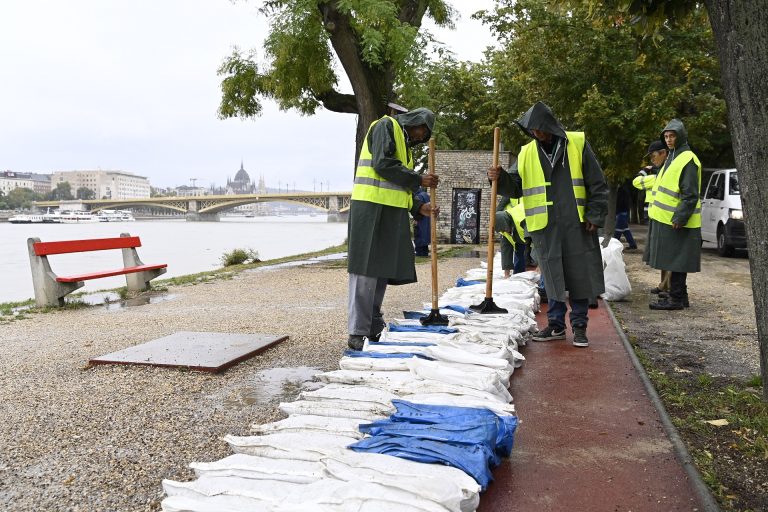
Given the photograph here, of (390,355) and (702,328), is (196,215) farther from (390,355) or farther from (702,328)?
(390,355)

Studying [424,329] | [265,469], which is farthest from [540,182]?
[265,469]

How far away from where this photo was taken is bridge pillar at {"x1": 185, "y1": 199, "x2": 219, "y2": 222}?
65.2 m

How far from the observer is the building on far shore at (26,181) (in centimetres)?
12744

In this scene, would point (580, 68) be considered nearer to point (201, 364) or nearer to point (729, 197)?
point (729, 197)

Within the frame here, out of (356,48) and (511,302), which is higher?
(356,48)

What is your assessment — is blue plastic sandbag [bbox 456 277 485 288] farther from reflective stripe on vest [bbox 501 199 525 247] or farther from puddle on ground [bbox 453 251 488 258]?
puddle on ground [bbox 453 251 488 258]

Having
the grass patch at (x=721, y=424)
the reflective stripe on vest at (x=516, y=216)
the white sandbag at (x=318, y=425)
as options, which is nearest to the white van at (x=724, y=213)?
the reflective stripe on vest at (x=516, y=216)

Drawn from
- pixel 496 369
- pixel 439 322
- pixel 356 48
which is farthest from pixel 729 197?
pixel 496 369

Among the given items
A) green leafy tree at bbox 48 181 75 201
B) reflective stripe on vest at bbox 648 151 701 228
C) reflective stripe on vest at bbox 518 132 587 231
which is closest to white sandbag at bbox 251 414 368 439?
reflective stripe on vest at bbox 518 132 587 231

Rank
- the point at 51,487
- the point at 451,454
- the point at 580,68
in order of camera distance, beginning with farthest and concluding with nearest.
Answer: the point at 580,68, the point at 51,487, the point at 451,454

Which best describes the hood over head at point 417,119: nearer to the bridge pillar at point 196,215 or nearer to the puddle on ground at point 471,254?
the puddle on ground at point 471,254

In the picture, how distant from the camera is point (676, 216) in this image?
7320mm

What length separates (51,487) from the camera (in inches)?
114

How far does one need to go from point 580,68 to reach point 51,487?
15.6m
